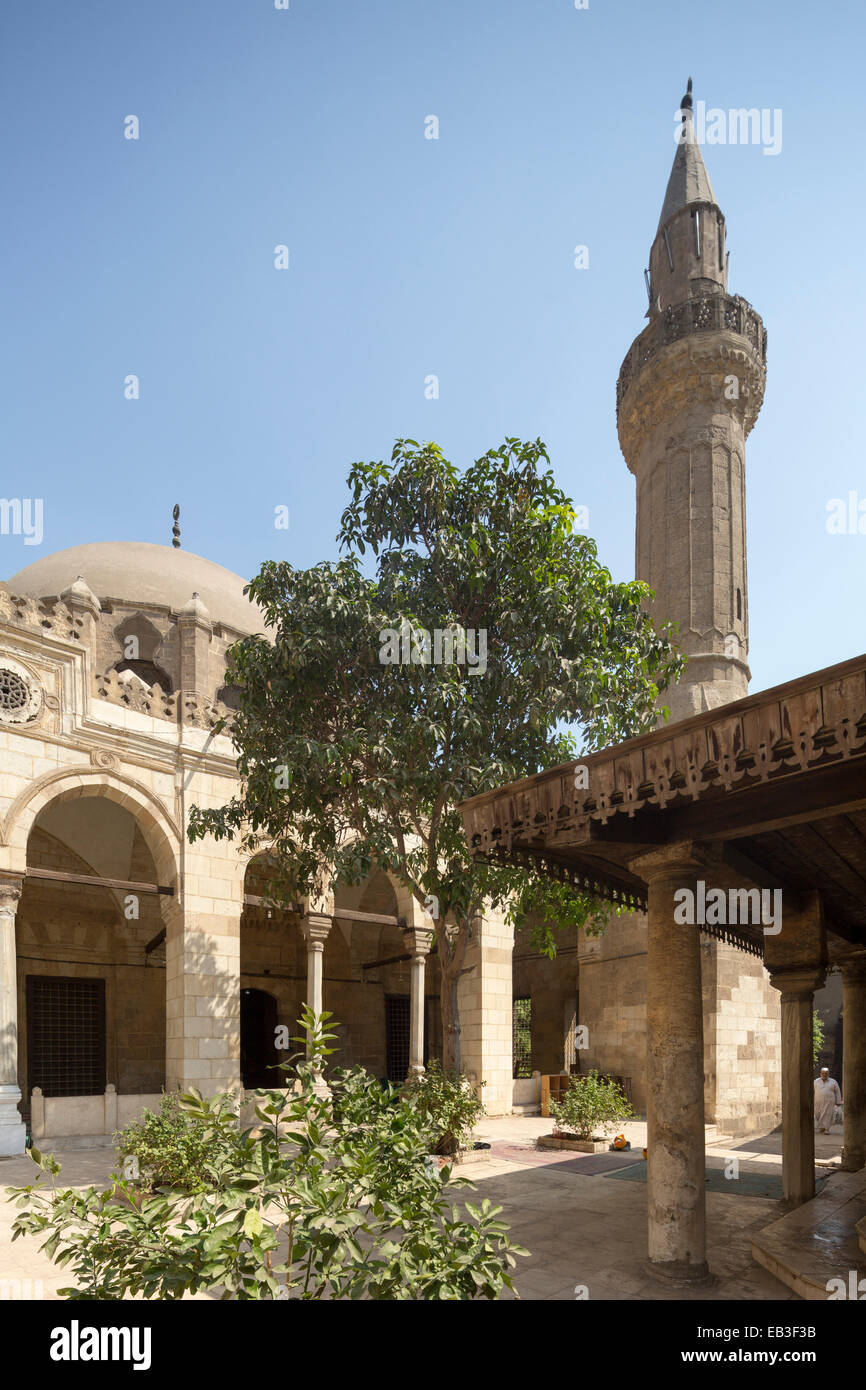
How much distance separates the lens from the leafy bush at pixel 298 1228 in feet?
8.91

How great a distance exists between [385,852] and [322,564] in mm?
3557

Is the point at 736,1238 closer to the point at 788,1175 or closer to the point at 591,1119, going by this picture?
the point at 788,1175

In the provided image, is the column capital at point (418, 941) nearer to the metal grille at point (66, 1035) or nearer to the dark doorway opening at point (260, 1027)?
the dark doorway opening at point (260, 1027)

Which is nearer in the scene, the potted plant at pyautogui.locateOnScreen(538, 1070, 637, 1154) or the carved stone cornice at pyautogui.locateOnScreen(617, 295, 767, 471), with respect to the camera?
the potted plant at pyautogui.locateOnScreen(538, 1070, 637, 1154)

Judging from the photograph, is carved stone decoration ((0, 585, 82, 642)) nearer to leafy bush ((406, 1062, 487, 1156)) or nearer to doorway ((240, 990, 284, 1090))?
leafy bush ((406, 1062, 487, 1156))

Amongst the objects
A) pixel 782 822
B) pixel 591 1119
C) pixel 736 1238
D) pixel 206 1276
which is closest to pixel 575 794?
pixel 782 822

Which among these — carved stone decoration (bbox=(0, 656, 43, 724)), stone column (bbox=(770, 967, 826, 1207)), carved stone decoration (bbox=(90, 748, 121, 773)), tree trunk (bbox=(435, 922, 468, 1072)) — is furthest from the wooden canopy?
carved stone decoration (bbox=(0, 656, 43, 724))

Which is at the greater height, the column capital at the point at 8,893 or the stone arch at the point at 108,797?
the stone arch at the point at 108,797

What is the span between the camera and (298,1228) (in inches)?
115

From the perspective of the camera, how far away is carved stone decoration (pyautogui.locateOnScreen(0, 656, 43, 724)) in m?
12.3

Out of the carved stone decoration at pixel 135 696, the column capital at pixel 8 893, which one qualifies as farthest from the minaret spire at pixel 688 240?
the column capital at pixel 8 893

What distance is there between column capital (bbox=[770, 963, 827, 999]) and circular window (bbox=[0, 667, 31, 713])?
9814mm

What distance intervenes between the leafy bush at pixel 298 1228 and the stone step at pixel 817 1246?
3.43 metres

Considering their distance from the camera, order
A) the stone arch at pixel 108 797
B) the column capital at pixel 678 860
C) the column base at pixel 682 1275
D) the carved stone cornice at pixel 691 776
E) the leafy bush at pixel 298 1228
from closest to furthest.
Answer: the leafy bush at pixel 298 1228
the carved stone cornice at pixel 691 776
the column base at pixel 682 1275
the column capital at pixel 678 860
the stone arch at pixel 108 797
